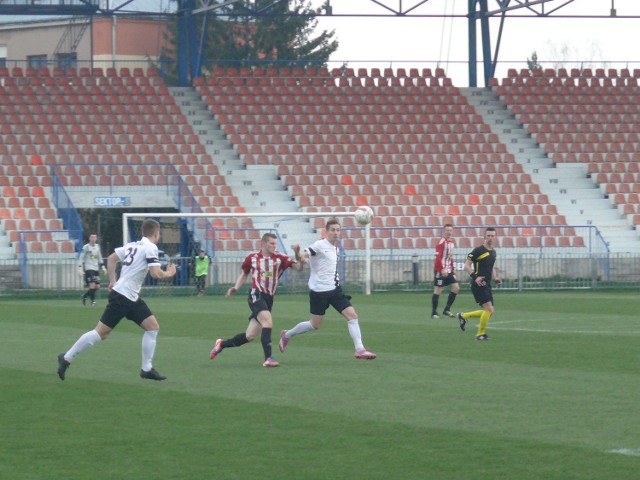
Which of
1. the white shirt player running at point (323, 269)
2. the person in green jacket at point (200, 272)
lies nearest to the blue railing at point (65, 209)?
the person in green jacket at point (200, 272)

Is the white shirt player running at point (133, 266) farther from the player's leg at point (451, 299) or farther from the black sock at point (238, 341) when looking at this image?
the player's leg at point (451, 299)

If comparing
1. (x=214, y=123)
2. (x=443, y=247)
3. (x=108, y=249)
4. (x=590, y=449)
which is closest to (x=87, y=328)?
(x=443, y=247)

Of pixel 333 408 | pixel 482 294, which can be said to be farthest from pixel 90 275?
pixel 333 408

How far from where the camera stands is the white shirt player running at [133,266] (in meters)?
13.9

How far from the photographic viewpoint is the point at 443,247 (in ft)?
85.0

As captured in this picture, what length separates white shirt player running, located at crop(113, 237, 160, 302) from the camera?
13.9 meters

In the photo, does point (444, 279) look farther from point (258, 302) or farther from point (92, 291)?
point (258, 302)

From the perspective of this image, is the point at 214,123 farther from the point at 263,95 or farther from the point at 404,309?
the point at 404,309

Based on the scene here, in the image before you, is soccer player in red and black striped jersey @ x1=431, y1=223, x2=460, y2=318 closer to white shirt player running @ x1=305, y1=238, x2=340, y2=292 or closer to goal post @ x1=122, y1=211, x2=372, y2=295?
goal post @ x1=122, y1=211, x2=372, y2=295

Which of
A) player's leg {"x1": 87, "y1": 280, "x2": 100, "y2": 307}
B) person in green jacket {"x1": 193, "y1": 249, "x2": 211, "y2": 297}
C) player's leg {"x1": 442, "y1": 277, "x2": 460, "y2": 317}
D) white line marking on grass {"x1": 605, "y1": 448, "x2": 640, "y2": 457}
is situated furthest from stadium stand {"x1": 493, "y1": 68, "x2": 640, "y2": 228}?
white line marking on grass {"x1": 605, "y1": 448, "x2": 640, "y2": 457}

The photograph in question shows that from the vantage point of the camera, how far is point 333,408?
1178 cm

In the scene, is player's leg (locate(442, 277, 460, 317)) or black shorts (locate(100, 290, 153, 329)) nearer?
black shorts (locate(100, 290, 153, 329))

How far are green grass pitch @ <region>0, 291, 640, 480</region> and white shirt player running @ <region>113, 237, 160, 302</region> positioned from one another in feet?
3.22

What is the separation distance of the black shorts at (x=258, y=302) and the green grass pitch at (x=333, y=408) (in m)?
0.70
